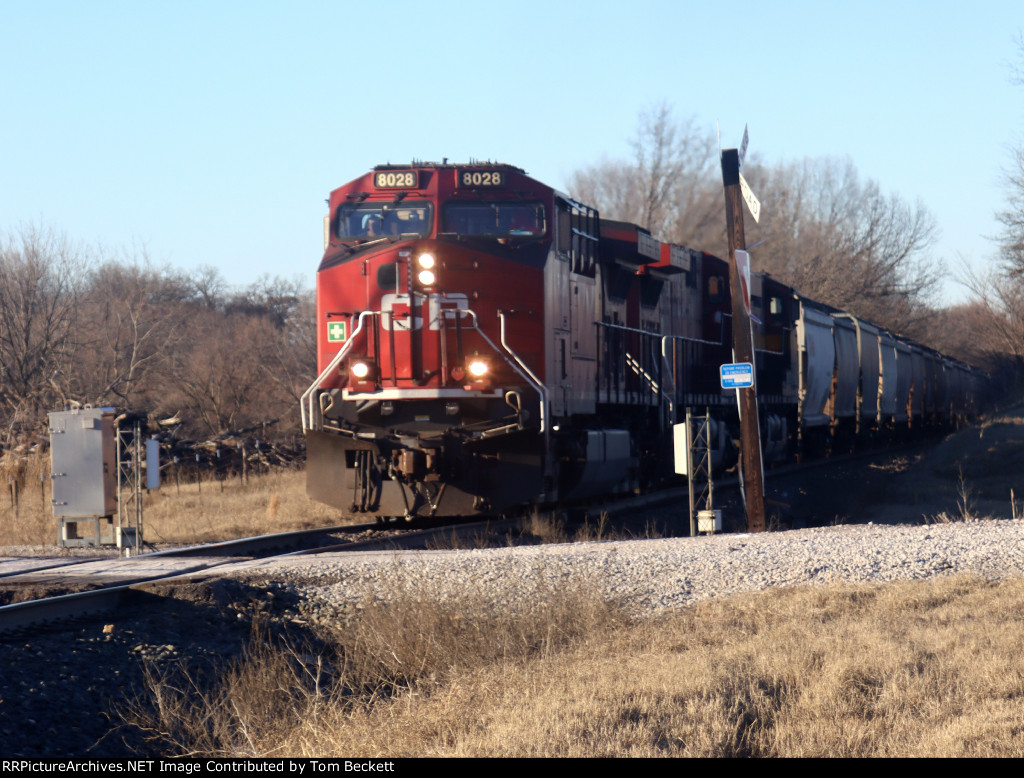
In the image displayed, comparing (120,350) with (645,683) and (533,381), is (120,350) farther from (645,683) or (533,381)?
(645,683)

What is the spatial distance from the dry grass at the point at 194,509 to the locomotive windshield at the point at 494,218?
16.0ft

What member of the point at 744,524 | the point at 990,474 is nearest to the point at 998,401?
the point at 990,474

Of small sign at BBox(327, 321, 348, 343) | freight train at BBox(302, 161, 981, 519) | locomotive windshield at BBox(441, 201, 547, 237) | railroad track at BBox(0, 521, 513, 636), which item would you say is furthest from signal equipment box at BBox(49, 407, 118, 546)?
locomotive windshield at BBox(441, 201, 547, 237)

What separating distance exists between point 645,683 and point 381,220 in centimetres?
832

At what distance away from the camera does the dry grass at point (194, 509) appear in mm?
14188

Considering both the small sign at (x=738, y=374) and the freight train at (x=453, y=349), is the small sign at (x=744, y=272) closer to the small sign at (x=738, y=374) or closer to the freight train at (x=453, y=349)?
the small sign at (x=738, y=374)

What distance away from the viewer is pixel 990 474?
22.7 m

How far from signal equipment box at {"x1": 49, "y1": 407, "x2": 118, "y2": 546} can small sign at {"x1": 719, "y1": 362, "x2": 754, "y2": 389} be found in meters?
7.55

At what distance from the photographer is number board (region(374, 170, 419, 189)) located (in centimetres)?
1248

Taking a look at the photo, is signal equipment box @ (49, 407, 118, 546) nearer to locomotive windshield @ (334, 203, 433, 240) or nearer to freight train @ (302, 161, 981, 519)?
freight train @ (302, 161, 981, 519)

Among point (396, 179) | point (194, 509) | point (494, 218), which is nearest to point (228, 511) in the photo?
point (194, 509)

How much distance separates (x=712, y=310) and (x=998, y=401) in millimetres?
51605

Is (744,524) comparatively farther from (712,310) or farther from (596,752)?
(596,752)

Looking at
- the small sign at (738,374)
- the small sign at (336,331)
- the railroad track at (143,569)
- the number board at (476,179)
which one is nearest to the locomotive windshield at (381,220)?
the number board at (476,179)
